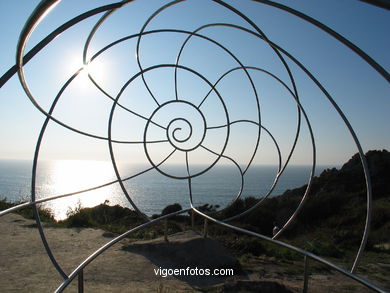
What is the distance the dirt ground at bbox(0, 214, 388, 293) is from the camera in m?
4.81

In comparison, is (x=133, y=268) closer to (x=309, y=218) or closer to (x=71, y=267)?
(x=71, y=267)

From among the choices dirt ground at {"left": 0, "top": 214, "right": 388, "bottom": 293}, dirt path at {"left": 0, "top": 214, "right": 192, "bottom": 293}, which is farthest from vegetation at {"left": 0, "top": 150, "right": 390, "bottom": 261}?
dirt path at {"left": 0, "top": 214, "right": 192, "bottom": 293}

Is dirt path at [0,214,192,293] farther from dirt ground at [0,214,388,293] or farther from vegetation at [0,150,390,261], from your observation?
vegetation at [0,150,390,261]

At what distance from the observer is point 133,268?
18.3 ft

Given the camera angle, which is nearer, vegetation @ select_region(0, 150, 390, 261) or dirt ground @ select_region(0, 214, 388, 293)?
dirt ground @ select_region(0, 214, 388, 293)

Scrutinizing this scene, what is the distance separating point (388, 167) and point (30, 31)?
28.7 metres

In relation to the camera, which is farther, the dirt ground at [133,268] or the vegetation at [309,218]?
the vegetation at [309,218]

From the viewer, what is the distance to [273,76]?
5.64 m

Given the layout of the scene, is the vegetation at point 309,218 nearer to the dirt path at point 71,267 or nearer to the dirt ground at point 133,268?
the dirt ground at point 133,268

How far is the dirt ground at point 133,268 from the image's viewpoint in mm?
4812

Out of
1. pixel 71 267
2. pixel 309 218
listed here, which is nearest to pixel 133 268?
pixel 71 267

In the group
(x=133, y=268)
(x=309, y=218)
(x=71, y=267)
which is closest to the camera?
(x=133, y=268)

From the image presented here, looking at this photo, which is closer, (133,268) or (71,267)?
(133,268)

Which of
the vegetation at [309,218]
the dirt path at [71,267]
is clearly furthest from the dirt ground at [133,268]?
the vegetation at [309,218]
